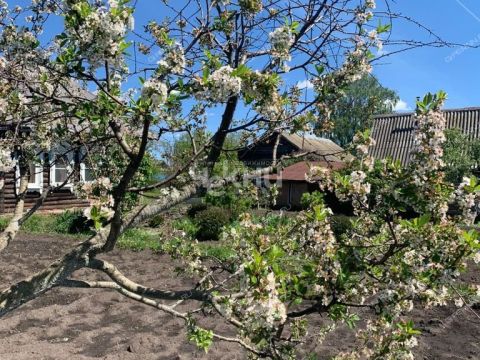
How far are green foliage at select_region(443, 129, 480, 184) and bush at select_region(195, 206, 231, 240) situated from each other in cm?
775

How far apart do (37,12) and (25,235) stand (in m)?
9.01

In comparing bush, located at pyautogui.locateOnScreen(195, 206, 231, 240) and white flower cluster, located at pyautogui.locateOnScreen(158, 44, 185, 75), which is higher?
white flower cluster, located at pyautogui.locateOnScreen(158, 44, 185, 75)

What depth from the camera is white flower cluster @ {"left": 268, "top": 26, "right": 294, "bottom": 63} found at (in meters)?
2.27

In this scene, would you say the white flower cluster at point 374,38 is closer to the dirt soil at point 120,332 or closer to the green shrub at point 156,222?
the dirt soil at point 120,332

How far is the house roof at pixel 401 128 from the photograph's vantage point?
2238cm

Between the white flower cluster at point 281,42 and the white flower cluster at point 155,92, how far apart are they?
2.46ft

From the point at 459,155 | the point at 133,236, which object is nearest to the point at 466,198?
the point at 133,236

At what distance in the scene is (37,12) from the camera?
294 centimetres

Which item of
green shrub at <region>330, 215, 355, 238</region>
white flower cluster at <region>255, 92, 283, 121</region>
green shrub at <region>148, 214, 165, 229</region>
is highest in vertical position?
white flower cluster at <region>255, 92, 283, 121</region>

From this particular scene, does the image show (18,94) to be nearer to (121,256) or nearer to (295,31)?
(295,31)

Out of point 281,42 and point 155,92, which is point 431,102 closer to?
point 281,42

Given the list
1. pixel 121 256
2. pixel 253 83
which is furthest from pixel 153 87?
pixel 121 256

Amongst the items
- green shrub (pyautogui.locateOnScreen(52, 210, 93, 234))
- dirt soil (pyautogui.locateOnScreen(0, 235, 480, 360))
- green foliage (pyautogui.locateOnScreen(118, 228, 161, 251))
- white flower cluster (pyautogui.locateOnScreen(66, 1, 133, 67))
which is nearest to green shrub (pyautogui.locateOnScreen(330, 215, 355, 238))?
dirt soil (pyautogui.locateOnScreen(0, 235, 480, 360))

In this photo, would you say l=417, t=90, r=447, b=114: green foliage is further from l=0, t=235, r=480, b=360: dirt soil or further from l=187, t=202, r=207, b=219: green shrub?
l=187, t=202, r=207, b=219: green shrub
